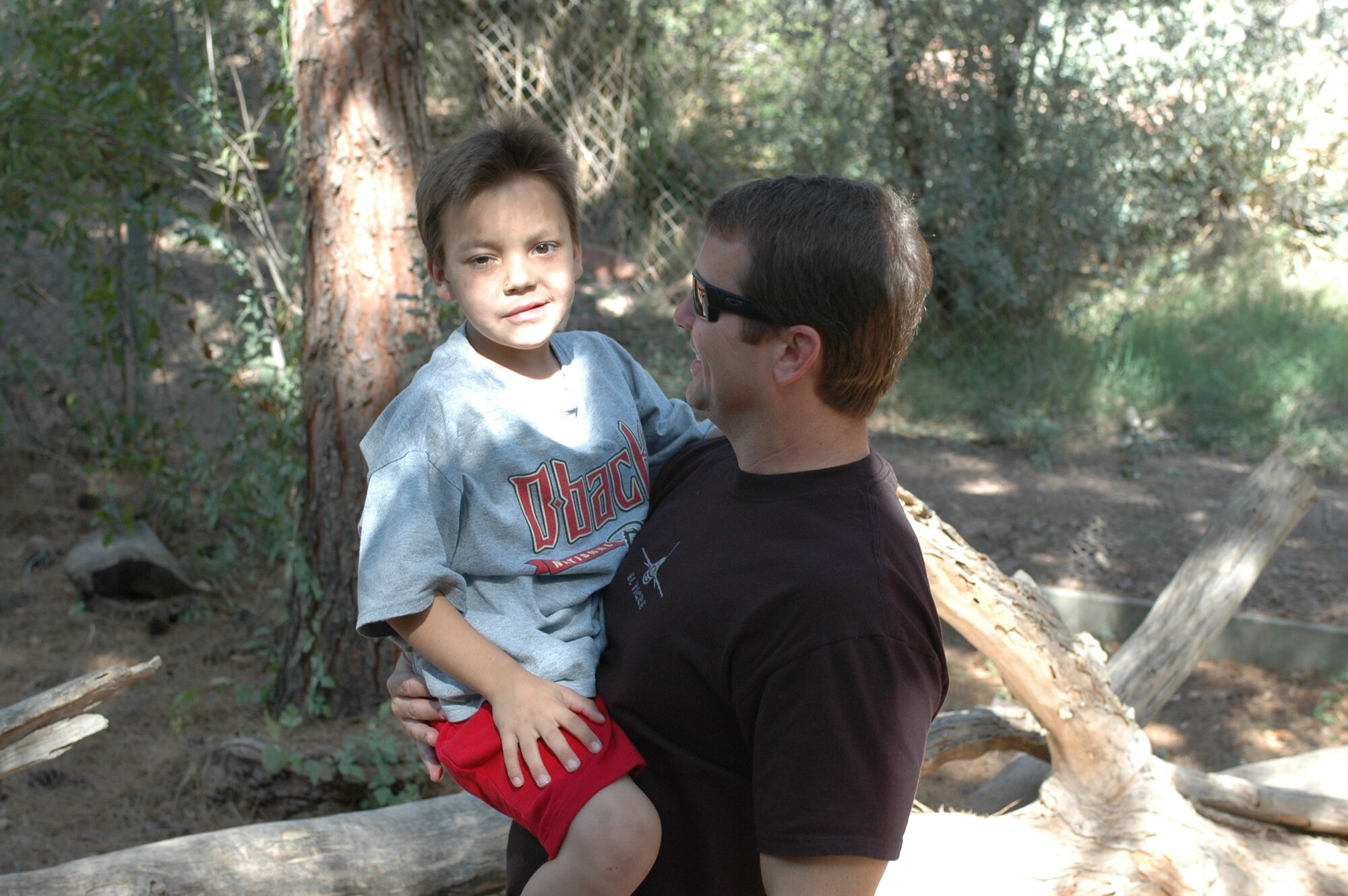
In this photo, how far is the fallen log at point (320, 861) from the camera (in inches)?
87.0

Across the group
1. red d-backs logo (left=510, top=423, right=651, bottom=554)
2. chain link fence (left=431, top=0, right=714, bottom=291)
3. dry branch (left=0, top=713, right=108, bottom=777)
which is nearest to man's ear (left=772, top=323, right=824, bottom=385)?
red d-backs logo (left=510, top=423, right=651, bottom=554)

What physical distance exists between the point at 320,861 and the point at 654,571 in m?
1.37

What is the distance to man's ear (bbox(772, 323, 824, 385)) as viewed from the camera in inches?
55.1

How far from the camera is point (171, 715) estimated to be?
172 inches

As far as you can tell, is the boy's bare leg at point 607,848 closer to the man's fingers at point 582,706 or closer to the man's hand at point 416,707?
the man's fingers at point 582,706

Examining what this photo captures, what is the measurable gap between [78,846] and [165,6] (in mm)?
3441

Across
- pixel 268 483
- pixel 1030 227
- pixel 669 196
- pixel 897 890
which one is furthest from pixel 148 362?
pixel 1030 227

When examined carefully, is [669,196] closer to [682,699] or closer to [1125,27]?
[1125,27]

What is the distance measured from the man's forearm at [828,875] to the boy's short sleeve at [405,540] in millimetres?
628

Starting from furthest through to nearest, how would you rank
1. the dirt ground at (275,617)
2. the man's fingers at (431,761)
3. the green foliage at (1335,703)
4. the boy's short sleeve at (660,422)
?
the green foliage at (1335,703)
the dirt ground at (275,617)
the boy's short sleeve at (660,422)
the man's fingers at (431,761)

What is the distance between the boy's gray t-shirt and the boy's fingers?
11cm

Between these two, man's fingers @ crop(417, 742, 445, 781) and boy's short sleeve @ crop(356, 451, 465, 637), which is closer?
boy's short sleeve @ crop(356, 451, 465, 637)

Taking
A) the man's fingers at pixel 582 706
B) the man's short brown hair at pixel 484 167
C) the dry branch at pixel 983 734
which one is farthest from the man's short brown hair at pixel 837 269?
Answer: the dry branch at pixel 983 734

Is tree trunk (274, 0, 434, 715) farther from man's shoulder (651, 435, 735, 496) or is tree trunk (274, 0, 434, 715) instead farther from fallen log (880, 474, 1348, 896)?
fallen log (880, 474, 1348, 896)
